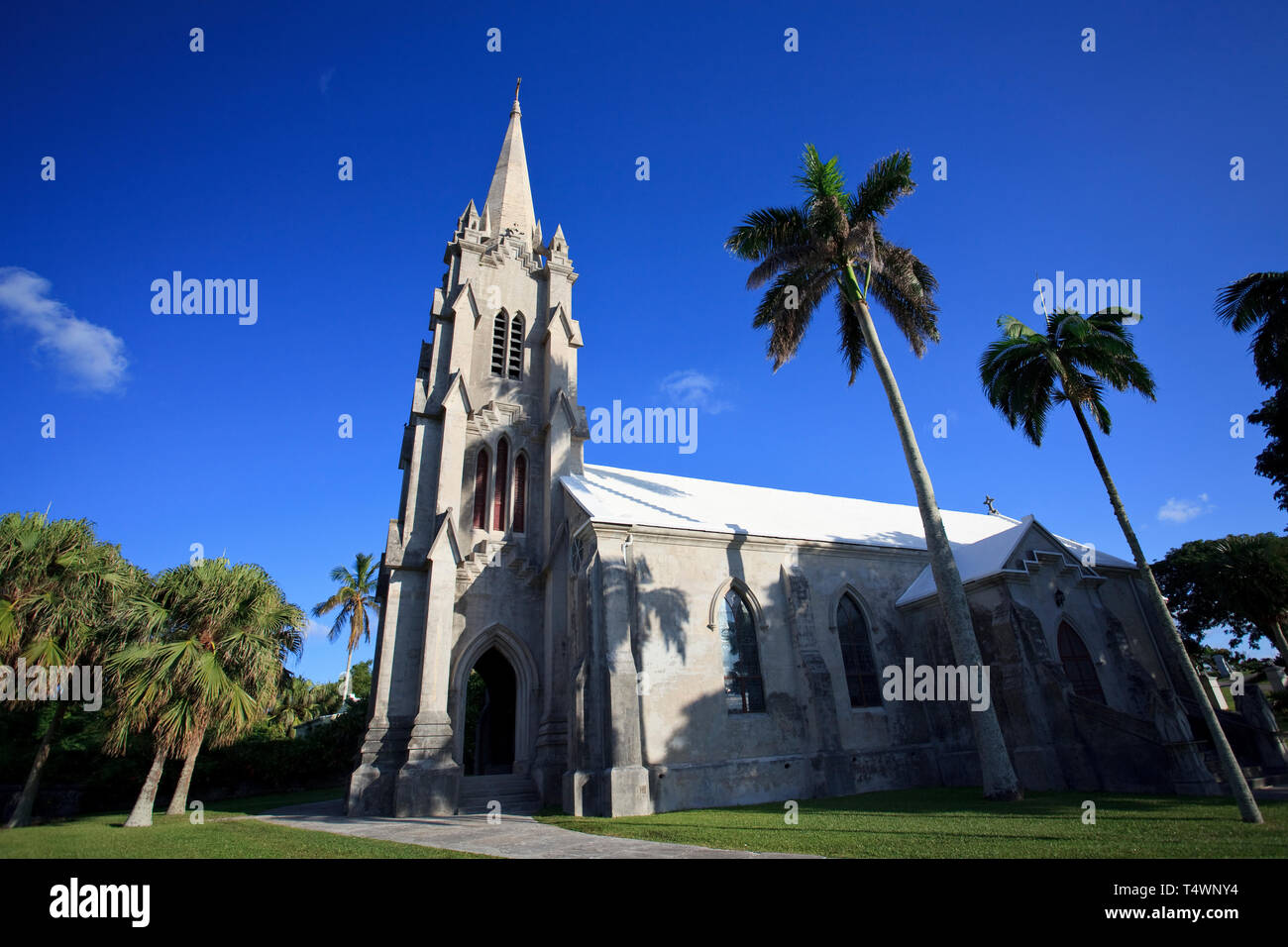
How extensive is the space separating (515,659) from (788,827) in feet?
37.9

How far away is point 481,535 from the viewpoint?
21203mm

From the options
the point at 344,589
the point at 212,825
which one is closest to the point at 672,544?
the point at 212,825

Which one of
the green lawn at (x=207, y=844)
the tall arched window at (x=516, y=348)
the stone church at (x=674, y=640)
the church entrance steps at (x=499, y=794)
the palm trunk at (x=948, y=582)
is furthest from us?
the tall arched window at (x=516, y=348)

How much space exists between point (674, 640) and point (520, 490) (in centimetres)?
879

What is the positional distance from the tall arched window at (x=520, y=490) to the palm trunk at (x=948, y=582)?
515 inches

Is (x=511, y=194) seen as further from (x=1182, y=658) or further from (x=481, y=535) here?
(x=1182, y=658)

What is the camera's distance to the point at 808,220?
1756cm

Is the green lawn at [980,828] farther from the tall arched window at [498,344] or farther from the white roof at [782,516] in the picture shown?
the tall arched window at [498,344]

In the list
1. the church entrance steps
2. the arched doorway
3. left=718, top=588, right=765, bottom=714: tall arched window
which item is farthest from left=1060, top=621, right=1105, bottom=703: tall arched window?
the arched doorway

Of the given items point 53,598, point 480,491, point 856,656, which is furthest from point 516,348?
point 856,656

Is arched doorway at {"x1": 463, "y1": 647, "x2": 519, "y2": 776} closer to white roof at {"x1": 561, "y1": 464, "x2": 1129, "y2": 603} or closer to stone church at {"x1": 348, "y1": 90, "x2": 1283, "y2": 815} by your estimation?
stone church at {"x1": 348, "y1": 90, "x2": 1283, "y2": 815}

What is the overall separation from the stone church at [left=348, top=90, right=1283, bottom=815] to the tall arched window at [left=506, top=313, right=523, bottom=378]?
14 cm

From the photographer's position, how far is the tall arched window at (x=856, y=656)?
1959cm

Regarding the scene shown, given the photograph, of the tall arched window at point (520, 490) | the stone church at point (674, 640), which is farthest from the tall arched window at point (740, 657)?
the tall arched window at point (520, 490)
